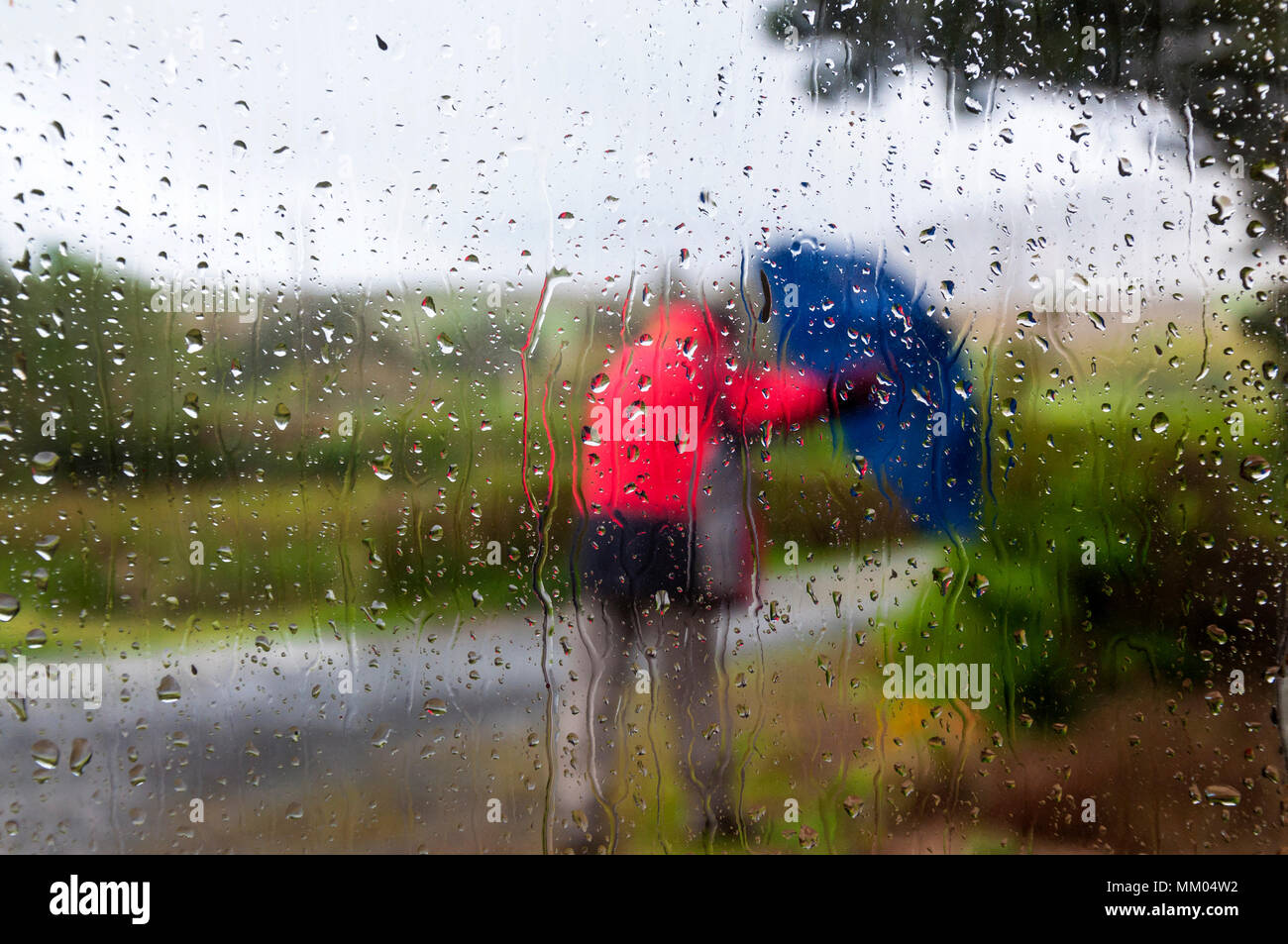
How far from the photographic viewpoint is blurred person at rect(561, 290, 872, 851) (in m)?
0.81

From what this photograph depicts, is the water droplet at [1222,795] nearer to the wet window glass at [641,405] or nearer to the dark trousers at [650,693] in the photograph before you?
the wet window glass at [641,405]

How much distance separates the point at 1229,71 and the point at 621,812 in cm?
126

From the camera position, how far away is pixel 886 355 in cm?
80

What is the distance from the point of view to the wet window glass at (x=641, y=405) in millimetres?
796

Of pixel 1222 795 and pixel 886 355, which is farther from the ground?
pixel 886 355

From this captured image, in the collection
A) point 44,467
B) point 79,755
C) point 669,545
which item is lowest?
point 79,755

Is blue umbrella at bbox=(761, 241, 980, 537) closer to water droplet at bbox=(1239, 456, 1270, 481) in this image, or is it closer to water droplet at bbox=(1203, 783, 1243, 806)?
water droplet at bbox=(1239, 456, 1270, 481)

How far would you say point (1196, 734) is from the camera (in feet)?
2.72

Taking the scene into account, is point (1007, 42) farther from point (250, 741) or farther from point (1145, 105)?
point (250, 741)

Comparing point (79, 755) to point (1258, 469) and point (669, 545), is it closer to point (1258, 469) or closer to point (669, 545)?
point (669, 545)

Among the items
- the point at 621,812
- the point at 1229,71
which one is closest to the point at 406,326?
the point at 621,812

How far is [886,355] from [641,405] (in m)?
0.32

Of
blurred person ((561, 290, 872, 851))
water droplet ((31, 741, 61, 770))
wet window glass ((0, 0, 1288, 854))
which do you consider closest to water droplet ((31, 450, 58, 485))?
wet window glass ((0, 0, 1288, 854))

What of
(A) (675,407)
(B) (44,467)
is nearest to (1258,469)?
(A) (675,407)
